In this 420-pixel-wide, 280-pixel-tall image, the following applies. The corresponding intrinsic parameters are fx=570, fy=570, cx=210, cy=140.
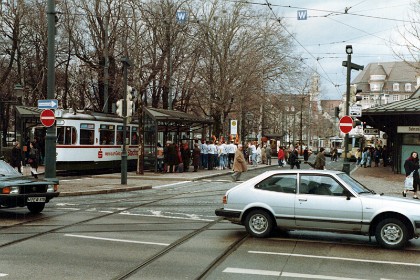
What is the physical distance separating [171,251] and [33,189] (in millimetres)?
5672

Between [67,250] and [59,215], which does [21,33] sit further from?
[67,250]

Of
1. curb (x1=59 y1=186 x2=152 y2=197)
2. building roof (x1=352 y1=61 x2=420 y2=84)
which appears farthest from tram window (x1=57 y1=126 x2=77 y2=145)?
building roof (x1=352 y1=61 x2=420 y2=84)

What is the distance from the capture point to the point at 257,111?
165 feet

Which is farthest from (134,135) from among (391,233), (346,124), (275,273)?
(275,273)

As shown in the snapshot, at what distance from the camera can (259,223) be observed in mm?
11102

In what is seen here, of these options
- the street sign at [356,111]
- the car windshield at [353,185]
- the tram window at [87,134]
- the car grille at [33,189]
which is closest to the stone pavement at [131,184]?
the tram window at [87,134]

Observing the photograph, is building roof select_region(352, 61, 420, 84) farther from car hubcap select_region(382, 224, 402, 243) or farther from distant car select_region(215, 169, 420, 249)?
car hubcap select_region(382, 224, 402, 243)

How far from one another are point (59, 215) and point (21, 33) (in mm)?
35307

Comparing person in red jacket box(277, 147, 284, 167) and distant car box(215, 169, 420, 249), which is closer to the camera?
distant car box(215, 169, 420, 249)

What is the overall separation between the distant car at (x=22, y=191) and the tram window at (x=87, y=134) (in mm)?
14714

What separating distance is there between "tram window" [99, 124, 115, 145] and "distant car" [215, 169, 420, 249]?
66.8 feet

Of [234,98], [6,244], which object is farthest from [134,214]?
[234,98]

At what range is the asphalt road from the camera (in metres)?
7.98

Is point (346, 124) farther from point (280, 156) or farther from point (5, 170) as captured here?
point (280, 156)
